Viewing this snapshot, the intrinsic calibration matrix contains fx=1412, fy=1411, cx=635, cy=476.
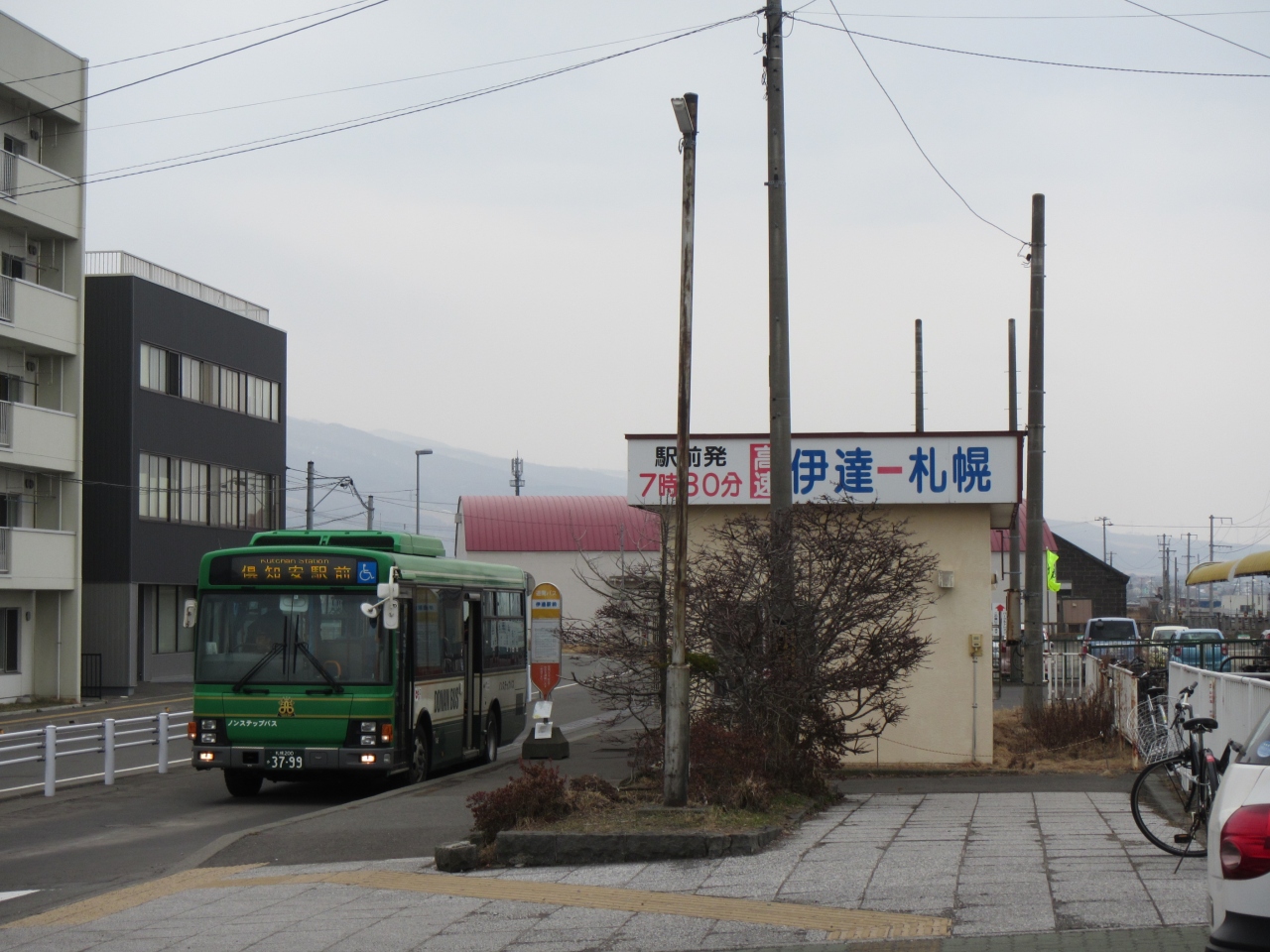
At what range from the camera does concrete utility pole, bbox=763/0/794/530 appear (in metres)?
15.4

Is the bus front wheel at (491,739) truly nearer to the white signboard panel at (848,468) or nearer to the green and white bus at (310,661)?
the green and white bus at (310,661)

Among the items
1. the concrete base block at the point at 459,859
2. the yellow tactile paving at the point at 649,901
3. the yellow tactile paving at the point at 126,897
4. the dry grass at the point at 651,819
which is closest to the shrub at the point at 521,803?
the dry grass at the point at 651,819

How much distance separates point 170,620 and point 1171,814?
142 feet

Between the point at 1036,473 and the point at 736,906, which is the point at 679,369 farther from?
the point at 1036,473

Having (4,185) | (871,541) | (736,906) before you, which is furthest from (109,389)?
(736,906)

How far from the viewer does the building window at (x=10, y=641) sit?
39.9 metres

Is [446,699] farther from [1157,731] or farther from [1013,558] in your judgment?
[1013,558]

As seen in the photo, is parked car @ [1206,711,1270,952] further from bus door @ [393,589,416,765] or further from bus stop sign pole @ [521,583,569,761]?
bus stop sign pole @ [521,583,569,761]

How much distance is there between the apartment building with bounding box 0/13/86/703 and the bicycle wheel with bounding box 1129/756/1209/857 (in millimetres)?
34384

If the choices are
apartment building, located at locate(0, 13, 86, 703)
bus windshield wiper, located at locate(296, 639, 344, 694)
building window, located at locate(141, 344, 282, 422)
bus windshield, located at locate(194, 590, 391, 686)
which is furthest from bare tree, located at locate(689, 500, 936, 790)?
building window, located at locate(141, 344, 282, 422)

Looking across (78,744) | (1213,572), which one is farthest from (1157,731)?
(1213,572)

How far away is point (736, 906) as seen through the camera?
27.6 feet

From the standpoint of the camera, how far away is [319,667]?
16.0 metres

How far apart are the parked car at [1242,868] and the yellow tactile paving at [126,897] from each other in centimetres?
699
